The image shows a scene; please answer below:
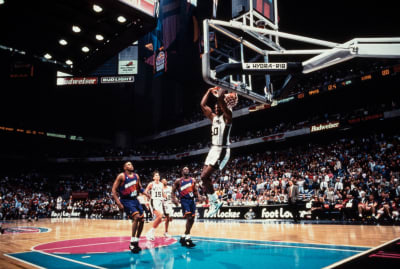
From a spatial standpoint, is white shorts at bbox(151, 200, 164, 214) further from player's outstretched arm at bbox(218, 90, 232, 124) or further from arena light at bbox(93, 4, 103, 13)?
arena light at bbox(93, 4, 103, 13)

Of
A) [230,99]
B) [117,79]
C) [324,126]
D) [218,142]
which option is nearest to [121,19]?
[230,99]

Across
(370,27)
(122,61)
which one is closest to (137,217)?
(370,27)

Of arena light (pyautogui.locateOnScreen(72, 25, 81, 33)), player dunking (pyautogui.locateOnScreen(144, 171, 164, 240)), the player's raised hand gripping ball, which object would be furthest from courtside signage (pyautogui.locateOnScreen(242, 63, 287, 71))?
player dunking (pyautogui.locateOnScreen(144, 171, 164, 240))

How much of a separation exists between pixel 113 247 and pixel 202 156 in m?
28.4

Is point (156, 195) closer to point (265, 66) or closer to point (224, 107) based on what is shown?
point (224, 107)

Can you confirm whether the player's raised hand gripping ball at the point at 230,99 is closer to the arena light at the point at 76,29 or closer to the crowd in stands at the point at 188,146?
the arena light at the point at 76,29

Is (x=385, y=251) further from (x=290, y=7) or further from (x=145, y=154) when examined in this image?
(x=145, y=154)

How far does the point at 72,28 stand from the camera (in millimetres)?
6062

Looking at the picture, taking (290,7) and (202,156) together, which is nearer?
(290,7)

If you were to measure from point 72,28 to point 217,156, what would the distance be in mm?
4085

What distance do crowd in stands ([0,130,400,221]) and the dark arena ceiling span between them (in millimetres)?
12176

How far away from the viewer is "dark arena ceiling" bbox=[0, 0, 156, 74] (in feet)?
18.1

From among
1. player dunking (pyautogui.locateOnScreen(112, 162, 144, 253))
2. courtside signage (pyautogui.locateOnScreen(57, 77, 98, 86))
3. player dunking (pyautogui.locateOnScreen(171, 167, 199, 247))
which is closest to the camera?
player dunking (pyautogui.locateOnScreen(112, 162, 144, 253))

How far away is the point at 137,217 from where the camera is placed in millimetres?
7285
